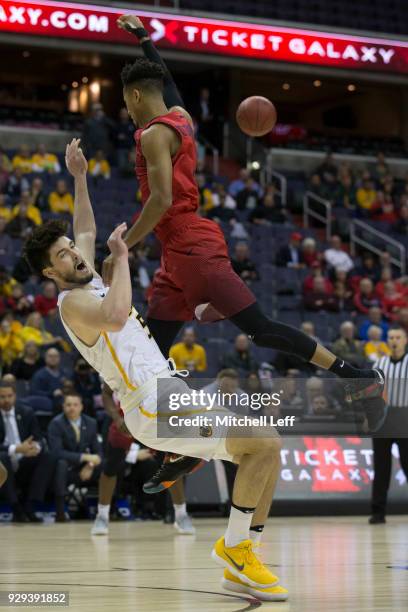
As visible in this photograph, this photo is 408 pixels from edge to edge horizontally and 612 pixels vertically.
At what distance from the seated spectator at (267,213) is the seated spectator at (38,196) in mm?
4486

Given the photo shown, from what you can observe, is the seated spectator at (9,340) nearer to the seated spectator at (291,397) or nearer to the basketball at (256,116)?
the seated spectator at (291,397)

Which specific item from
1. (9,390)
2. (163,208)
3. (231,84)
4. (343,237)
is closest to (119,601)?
(163,208)

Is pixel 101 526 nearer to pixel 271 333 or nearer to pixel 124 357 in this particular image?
pixel 271 333

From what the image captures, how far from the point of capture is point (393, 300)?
20.2 metres

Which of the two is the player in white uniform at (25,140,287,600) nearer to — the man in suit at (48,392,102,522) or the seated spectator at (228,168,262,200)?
the man in suit at (48,392,102,522)

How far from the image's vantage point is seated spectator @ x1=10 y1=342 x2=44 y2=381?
593 inches

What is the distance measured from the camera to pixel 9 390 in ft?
44.1

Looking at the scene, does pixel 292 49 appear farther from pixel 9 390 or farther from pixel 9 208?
pixel 9 390

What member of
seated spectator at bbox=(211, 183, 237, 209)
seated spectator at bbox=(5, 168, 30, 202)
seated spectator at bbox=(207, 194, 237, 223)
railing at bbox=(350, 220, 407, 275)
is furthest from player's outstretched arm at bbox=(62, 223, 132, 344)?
railing at bbox=(350, 220, 407, 275)

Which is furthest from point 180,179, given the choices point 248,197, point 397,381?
point 248,197

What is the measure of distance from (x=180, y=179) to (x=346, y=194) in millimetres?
18103

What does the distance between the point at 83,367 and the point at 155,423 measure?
8894 mm

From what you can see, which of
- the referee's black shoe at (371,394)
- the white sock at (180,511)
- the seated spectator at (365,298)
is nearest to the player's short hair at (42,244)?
the referee's black shoe at (371,394)

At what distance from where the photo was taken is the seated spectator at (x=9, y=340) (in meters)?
15.6
